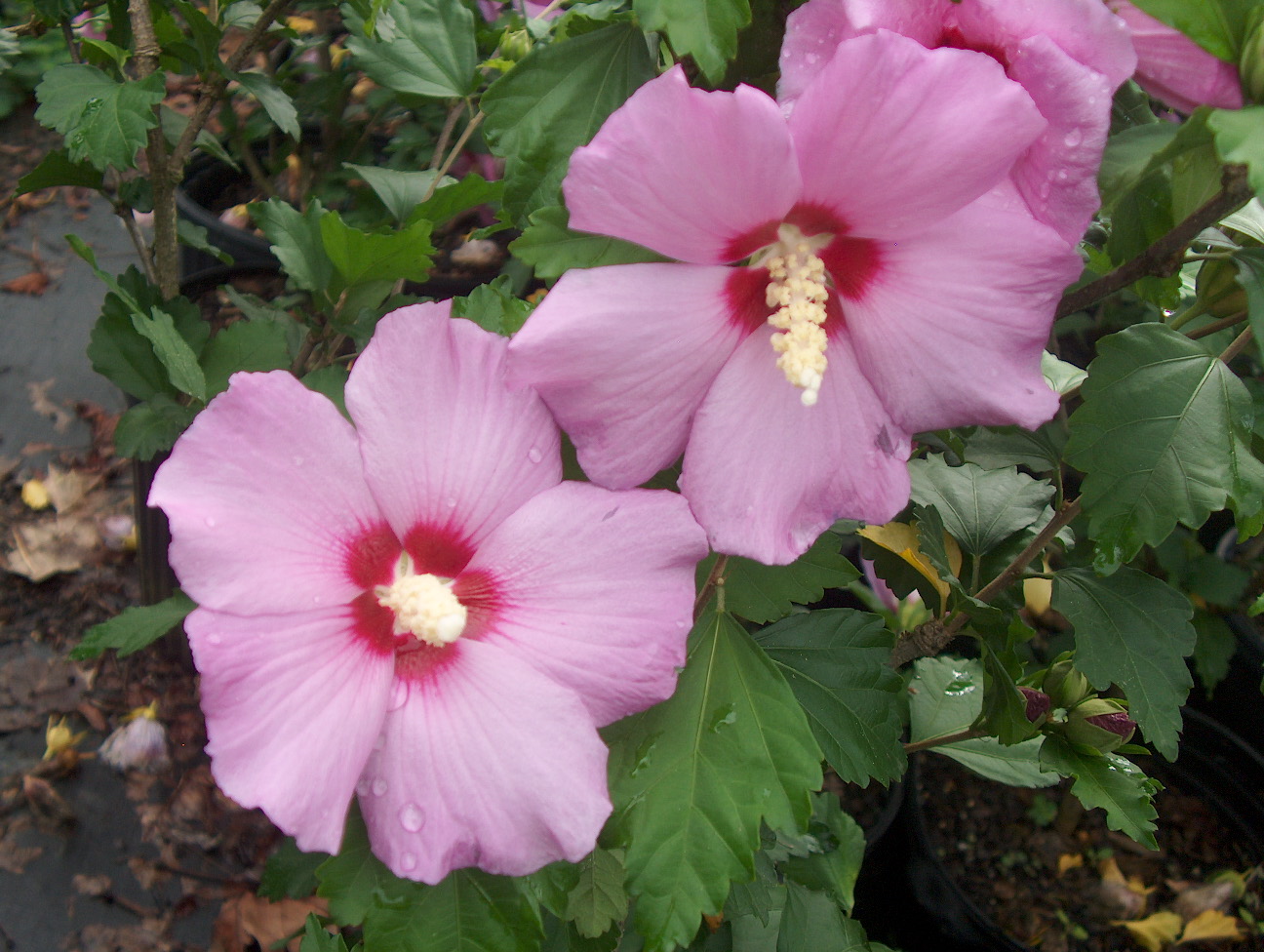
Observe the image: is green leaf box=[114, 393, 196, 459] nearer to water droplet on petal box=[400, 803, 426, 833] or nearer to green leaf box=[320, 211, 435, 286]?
green leaf box=[320, 211, 435, 286]

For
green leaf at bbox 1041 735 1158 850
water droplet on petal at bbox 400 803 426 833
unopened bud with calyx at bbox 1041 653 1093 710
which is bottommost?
green leaf at bbox 1041 735 1158 850

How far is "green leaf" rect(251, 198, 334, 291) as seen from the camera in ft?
3.82

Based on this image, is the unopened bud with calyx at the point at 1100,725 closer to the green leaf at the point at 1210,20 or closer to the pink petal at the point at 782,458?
the pink petal at the point at 782,458

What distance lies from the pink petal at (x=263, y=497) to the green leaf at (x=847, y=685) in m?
0.52

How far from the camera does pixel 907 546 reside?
115cm

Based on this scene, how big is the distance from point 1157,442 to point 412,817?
65cm

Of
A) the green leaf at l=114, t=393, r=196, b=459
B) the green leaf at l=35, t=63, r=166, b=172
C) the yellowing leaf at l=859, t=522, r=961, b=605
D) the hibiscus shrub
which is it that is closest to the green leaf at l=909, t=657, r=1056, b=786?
the yellowing leaf at l=859, t=522, r=961, b=605

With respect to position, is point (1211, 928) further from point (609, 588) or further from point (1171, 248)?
point (609, 588)

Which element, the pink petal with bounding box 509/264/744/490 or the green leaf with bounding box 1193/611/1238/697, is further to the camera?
the green leaf with bounding box 1193/611/1238/697

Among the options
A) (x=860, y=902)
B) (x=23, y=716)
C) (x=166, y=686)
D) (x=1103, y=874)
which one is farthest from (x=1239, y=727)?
(x=23, y=716)

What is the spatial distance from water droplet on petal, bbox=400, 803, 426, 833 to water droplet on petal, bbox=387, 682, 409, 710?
62 mm

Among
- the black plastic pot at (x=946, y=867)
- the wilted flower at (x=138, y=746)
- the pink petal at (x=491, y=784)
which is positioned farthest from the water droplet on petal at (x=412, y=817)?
the wilted flower at (x=138, y=746)

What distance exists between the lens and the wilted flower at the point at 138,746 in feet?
6.46

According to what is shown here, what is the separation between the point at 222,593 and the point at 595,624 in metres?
0.23
